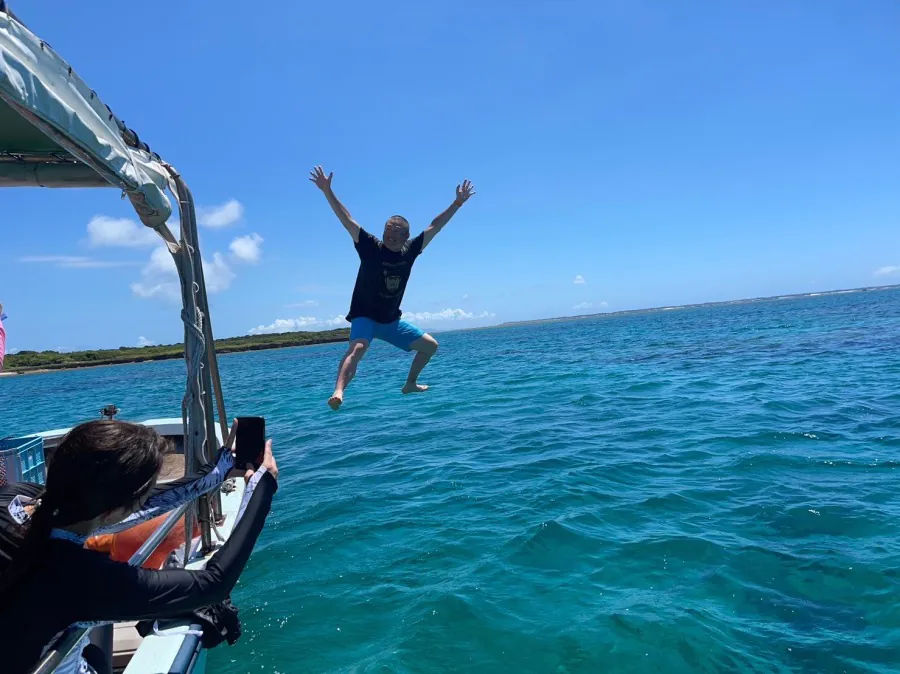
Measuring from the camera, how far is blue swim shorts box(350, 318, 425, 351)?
6.70m

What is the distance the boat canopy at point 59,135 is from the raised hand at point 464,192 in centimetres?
321

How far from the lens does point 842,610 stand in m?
5.55

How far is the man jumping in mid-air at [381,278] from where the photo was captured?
6.38 meters

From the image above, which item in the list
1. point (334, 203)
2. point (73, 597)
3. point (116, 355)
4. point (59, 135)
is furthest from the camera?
point (116, 355)

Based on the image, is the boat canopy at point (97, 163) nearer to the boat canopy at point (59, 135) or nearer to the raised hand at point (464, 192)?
the boat canopy at point (59, 135)

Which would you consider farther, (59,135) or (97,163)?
(97,163)

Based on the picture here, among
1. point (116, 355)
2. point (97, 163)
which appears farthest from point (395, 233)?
point (116, 355)

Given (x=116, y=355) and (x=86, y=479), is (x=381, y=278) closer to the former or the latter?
(x=86, y=479)

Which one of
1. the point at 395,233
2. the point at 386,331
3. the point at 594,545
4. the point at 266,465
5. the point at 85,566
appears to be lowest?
the point at 594,545

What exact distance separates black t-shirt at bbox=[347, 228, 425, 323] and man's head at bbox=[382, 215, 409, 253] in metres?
0.06

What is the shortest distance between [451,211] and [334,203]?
4.63 feet

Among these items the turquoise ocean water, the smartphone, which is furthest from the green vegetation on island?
the smartphone

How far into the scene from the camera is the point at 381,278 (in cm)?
653

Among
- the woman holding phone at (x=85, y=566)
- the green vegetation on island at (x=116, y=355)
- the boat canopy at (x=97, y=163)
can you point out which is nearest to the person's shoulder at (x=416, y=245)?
the boat canopy at (x=97, y=163)
